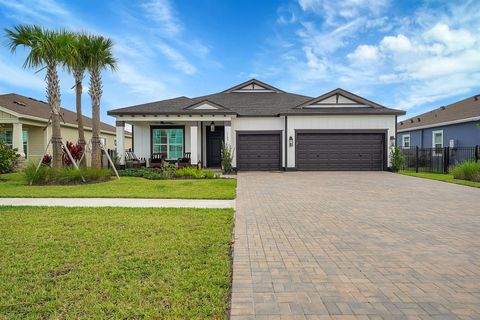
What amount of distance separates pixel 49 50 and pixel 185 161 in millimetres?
8381

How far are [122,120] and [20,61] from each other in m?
5.33

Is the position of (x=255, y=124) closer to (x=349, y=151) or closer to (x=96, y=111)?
(x=349, y=151)

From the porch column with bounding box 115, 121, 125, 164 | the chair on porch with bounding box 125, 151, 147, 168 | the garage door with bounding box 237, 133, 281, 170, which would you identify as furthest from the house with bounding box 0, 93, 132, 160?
the garage door with bounding box 237, 133, 281, 170

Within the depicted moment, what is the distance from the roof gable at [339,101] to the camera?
1695 cm

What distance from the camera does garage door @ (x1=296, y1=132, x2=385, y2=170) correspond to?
Answer: 1698 cm

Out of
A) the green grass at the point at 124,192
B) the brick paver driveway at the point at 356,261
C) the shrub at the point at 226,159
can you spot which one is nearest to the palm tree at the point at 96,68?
the green grass at the point at 124,192

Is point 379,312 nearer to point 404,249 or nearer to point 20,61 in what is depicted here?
point 404,249

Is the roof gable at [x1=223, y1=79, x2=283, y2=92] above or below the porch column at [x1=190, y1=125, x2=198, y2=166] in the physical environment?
above

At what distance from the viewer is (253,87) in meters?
23.0

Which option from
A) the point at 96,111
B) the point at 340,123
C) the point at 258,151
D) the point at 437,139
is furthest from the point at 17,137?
the point at 437,139

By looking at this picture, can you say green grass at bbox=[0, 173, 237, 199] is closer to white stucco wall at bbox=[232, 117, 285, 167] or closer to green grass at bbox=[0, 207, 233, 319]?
green grass at bbox=[0, 207, 233, 319]

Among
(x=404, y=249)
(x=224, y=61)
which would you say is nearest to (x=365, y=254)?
(x=404, y=249)

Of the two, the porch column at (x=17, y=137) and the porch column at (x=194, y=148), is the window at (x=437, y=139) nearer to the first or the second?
the porch column at (x=194, y=148)

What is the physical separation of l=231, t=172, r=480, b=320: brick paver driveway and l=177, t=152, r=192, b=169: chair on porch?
9.42 meters
